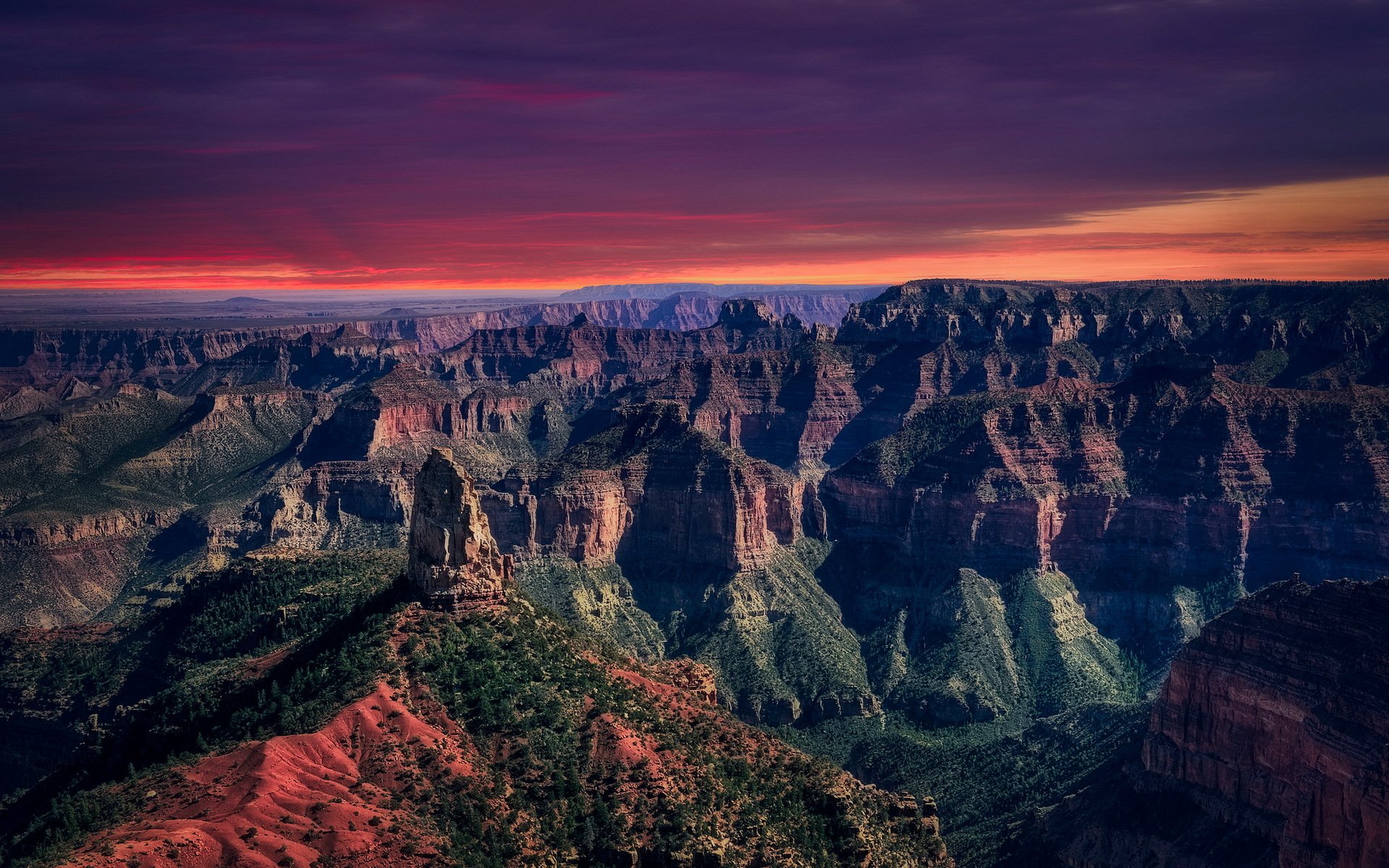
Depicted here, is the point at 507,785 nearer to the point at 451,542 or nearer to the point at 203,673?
the point at 451,542

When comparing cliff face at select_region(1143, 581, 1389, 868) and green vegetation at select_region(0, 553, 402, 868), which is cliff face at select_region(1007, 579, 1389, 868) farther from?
green vegetation at select_region(0, 553, 402, 868)

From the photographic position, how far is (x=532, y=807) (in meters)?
87.2

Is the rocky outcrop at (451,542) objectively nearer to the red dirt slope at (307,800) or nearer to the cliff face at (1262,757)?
the red dirt slope at (307,800)

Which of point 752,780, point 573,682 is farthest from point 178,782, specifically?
point 752,780

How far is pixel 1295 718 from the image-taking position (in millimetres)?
125125

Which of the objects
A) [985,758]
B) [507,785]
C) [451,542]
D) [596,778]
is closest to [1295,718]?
[985,758]

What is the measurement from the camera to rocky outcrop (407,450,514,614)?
342ft

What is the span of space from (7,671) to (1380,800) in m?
144

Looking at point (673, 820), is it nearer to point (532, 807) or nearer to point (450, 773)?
point (532, 807)

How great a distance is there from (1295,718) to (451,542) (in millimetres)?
77581

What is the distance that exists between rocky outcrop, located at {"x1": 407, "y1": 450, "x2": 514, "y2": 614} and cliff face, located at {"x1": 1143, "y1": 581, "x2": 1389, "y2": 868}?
70.9 m

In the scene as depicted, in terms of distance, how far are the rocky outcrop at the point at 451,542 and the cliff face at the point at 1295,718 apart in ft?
233

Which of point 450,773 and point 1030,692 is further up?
point 450,773

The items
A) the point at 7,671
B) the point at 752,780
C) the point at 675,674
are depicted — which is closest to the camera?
the point at 752,780
